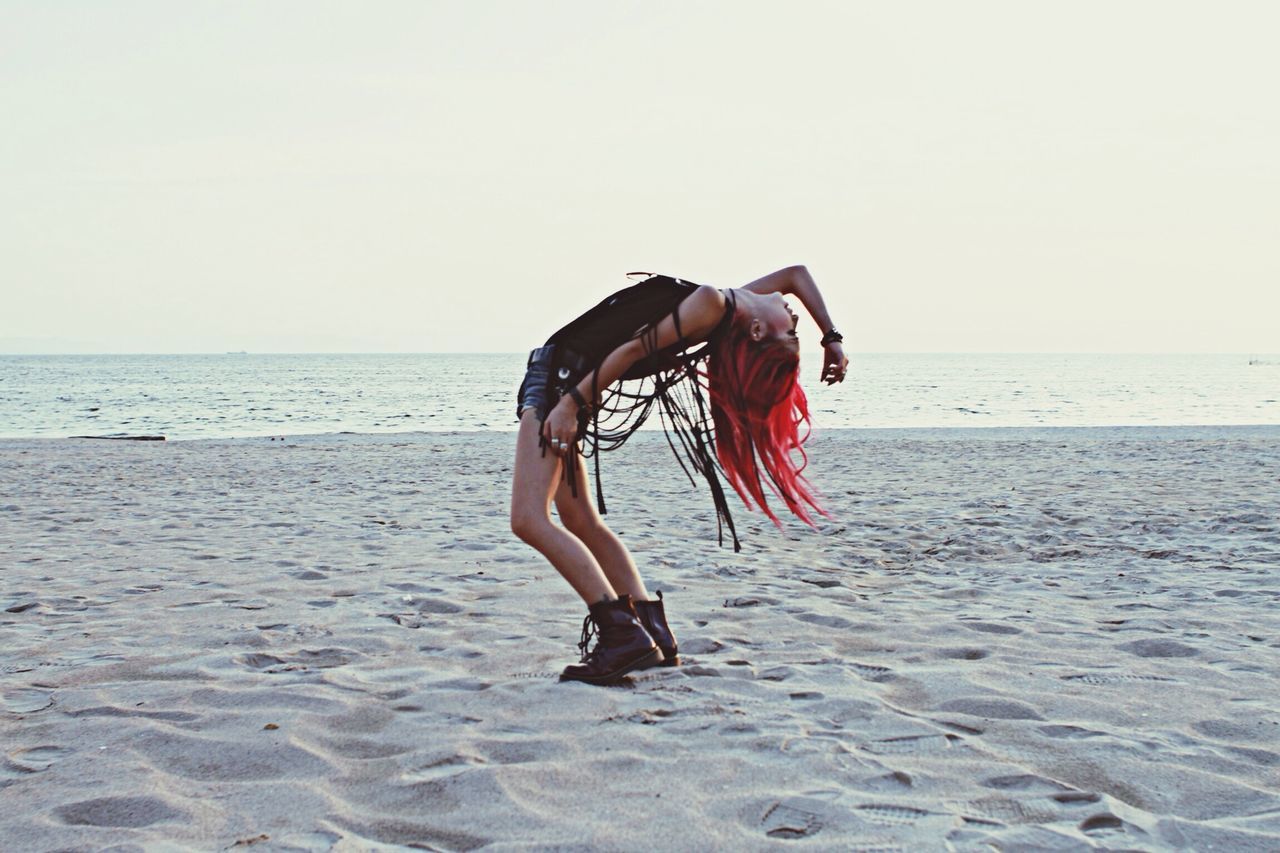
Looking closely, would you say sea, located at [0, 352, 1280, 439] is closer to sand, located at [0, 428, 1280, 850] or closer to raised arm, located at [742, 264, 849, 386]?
sand, located at [0, 428, 1280, 850]

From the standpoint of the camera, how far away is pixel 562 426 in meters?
3.42

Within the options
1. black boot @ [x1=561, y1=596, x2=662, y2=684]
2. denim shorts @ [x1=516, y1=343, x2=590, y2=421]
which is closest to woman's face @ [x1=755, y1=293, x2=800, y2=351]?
denim shorts @ [x1=516, y1=343, x2=590, y2=421]

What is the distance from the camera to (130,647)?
394 centimetres

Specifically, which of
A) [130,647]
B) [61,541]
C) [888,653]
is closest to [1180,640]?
[888,653]

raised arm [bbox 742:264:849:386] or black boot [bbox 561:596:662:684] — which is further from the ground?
raised arm [bbox 742:264:849:386]

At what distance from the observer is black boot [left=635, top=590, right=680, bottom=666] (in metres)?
3.64

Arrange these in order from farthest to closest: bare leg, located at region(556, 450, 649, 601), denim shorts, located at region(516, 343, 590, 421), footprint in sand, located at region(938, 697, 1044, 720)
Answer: bare leg, located at region(556, 450, 649, 601) → denim shorts, located at region(516, 343, 590, 421) → footprint in sand, located at region(938, 697, 1044, 720)

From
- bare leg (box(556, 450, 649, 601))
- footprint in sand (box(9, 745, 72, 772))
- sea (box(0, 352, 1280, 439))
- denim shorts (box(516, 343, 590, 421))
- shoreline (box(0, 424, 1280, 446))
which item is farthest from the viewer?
sea (box(0, 352, 1280, 439))

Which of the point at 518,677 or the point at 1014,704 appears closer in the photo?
the point at 1014,704

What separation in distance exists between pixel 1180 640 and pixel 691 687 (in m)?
1.92

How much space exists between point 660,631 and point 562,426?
32.0 inches

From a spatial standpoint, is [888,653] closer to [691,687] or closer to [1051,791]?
[691,687]

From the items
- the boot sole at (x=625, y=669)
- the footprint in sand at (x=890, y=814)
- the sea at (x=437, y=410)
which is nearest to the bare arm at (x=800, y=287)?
the boot sole at (x=625, y=669)

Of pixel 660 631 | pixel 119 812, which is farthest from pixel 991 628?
pixel 119 812
